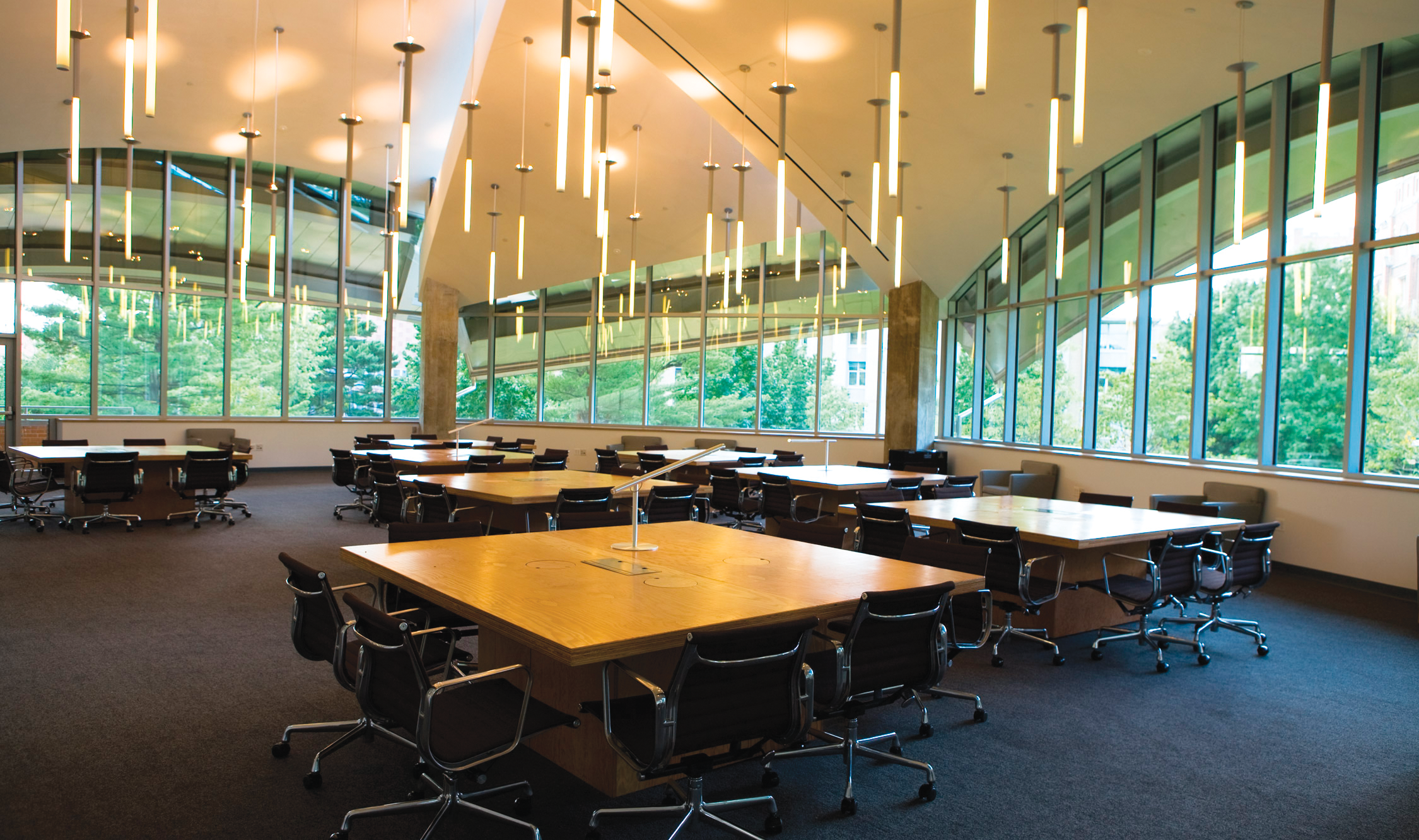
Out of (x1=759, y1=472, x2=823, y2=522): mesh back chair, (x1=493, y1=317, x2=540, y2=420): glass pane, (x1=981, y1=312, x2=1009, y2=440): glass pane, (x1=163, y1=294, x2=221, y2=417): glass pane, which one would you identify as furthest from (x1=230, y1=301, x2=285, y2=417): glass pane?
(x1=981, y1=312, x2=1009, y2=440): glass pane

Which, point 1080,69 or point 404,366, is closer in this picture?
point 1080,69

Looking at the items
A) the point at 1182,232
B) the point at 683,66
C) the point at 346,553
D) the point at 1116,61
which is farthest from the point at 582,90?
the point at 346,553

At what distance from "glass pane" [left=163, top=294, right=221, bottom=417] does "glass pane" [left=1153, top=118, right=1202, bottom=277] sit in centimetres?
1493

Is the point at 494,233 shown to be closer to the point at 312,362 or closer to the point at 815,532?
the point at 312,362

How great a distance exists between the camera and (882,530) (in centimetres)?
551

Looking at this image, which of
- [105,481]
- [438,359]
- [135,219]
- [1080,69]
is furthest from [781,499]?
[135,219]

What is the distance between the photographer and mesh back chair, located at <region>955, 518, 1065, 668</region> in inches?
188

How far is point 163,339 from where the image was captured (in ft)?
49.3

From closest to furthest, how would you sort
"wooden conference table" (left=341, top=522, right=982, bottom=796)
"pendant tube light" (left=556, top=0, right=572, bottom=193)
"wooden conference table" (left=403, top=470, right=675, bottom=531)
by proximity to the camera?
"wooden conference table" (left=341, top=522, right=982, bottom=796), "pendant tube light" (left=556, top=0, right=572, bottom=193), "wooden conference table" (left=403, top=470, right=675, bottom=531)

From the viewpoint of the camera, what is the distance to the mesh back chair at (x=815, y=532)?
4609 millimetres

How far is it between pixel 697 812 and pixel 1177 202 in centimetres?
963

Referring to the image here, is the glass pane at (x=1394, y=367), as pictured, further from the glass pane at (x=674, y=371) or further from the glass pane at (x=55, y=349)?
the glass pane at (x=55, y=349)

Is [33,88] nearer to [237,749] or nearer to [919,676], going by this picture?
[237,749]

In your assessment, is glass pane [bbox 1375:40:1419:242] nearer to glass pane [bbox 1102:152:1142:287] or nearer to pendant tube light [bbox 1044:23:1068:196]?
glass pane [bbox 1102:152:1142:287]
